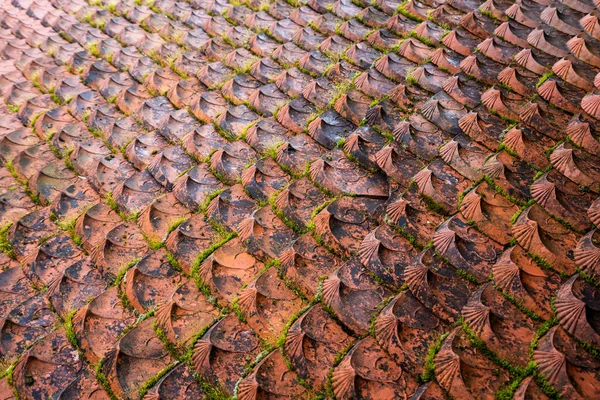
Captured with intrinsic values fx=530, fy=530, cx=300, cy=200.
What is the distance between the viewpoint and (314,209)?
632cm

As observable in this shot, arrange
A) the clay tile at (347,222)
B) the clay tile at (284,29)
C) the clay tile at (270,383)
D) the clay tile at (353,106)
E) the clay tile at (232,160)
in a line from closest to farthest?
1. the clay tile at (270,383)
2. the clay tile at (347,222)
3. the clay tile at (232,160)
4. the clay tile at (353,106)
5. the clay tile at (284,29)

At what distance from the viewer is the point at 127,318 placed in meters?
5.74

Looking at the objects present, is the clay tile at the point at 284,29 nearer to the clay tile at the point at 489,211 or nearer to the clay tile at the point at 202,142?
the clay tile at the point at 202,142

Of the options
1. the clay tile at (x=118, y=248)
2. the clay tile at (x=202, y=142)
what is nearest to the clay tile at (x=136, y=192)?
the clay tile at (x=118, y=248)

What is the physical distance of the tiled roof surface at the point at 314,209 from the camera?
5.10 m

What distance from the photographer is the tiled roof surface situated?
5.10 meters

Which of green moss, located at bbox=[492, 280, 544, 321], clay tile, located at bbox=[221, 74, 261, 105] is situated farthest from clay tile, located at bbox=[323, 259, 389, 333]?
clay tile, located at bbox=[221, 74, 261, 105]

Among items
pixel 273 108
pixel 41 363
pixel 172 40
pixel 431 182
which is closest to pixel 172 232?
pixel 41 363

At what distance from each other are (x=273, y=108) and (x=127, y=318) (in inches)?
143

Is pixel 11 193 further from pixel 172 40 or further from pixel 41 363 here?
pixel 172 40

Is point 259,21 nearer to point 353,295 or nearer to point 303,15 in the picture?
point 303,15

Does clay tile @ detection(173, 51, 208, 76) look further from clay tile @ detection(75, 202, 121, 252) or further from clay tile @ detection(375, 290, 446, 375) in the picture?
clay tile @ detection(375, 290, 446, 375)

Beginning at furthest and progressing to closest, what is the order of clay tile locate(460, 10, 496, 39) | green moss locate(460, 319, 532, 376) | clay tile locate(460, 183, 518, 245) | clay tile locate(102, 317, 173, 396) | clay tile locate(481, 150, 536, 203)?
1. clay tile locate(460, 10, 496, 39)
2. clay tile locate(481, 150, 536, 203)
3. clay tile locate(460, 183, 518, 245)
4. clay tile locate(102, 317, 173, 396)
5. green moss locate(460, 319, 532, 376)

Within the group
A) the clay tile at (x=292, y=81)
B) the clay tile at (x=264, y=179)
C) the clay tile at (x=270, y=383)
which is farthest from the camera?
the clay tile at (x=292, y=81)
